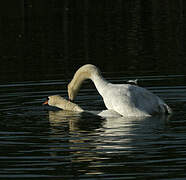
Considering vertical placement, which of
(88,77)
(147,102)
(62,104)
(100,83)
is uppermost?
(88,77)

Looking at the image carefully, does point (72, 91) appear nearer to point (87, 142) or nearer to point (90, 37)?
point (87, 142)

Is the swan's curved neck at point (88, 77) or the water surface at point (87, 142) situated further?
the swan's curved neck at point (88, 77)

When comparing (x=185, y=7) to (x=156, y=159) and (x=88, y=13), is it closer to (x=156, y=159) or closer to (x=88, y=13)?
(x=88, y=13)

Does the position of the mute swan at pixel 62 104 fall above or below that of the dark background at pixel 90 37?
below

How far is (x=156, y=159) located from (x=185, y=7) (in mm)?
33683

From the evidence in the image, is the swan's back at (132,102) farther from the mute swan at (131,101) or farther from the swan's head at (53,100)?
the swan's head at (53,100)

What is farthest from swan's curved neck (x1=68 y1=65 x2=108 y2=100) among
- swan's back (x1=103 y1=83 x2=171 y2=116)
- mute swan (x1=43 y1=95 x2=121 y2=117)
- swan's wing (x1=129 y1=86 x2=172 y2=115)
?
swan's wing (x1=129 y1=86 x2=172 y2=115)

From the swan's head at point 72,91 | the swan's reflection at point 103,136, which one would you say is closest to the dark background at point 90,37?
the swan's head at point 72,91

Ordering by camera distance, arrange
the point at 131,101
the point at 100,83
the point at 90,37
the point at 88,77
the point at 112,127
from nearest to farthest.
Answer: the point at 112,127 → the point at 131,101 → the point at 100,83 → the point at 88,77 → the point at 90,37

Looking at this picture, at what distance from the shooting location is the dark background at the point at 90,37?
897 inches


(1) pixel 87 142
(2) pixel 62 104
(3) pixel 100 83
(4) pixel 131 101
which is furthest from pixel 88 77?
(1) pixel 87 142

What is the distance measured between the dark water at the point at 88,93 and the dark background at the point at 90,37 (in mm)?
39

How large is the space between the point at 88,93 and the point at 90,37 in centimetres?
1308

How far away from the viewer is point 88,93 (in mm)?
18672
